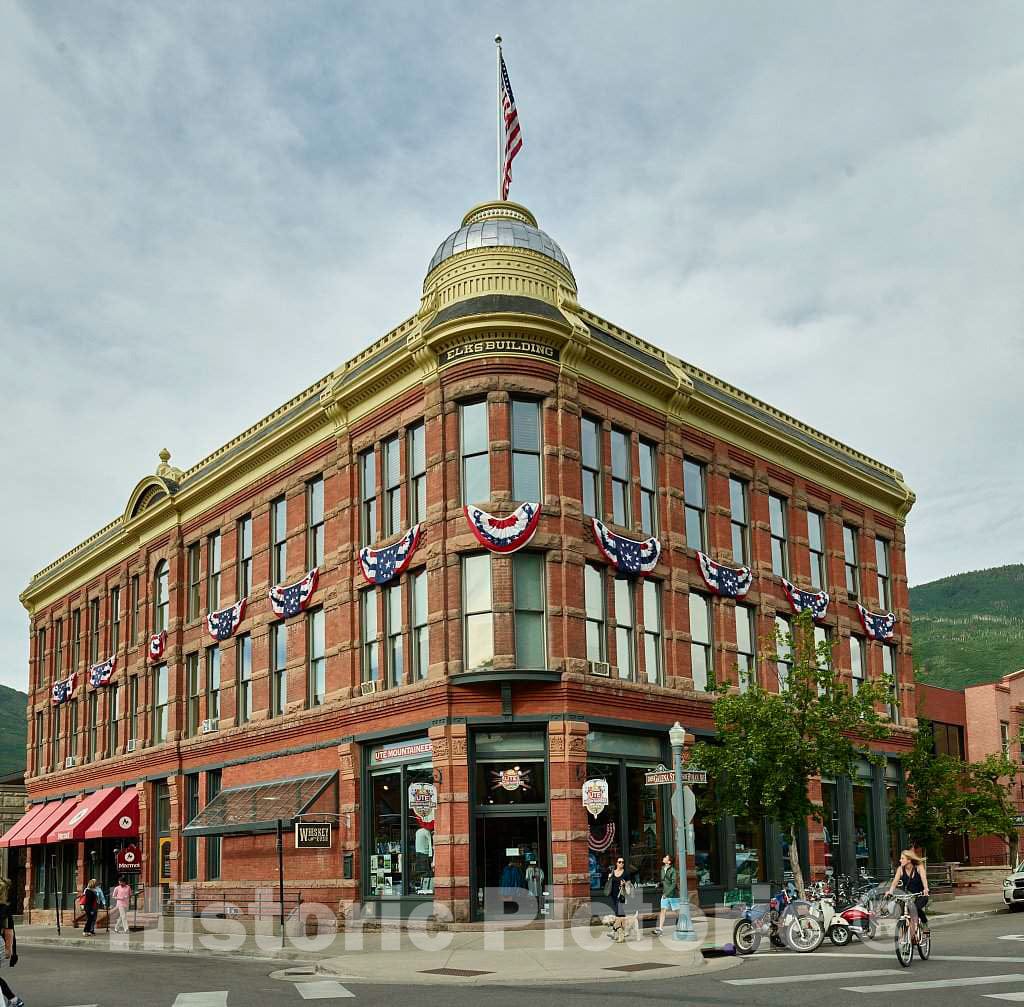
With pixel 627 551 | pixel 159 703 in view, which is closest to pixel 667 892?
pixel 627 551

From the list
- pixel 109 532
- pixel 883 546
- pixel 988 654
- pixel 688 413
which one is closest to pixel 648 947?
pixel 688 413

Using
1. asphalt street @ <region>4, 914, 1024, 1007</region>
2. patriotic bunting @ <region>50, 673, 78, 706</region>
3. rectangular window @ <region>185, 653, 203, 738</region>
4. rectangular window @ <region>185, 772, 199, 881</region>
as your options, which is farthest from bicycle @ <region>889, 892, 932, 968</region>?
patriotic bunting @ <region>50, 673, 78, 706</region>

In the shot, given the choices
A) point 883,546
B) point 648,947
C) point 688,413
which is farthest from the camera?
point 883,546

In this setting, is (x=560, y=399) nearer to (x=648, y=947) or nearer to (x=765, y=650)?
(x=765, y=650)

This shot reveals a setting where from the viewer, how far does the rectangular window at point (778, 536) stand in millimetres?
38625

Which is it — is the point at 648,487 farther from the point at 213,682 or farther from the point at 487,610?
the point at 213,682

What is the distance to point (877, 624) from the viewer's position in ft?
138

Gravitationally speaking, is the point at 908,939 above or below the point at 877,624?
below

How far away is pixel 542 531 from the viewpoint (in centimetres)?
2991

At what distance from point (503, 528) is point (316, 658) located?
8581mm

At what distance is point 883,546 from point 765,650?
10.7 m

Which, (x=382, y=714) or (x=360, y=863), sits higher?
(x=382, y=714)

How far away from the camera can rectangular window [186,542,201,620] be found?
42.6 m

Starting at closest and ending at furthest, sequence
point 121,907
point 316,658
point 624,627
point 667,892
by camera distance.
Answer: point 667,892
point 624,627
point 121,907
point 316,658
